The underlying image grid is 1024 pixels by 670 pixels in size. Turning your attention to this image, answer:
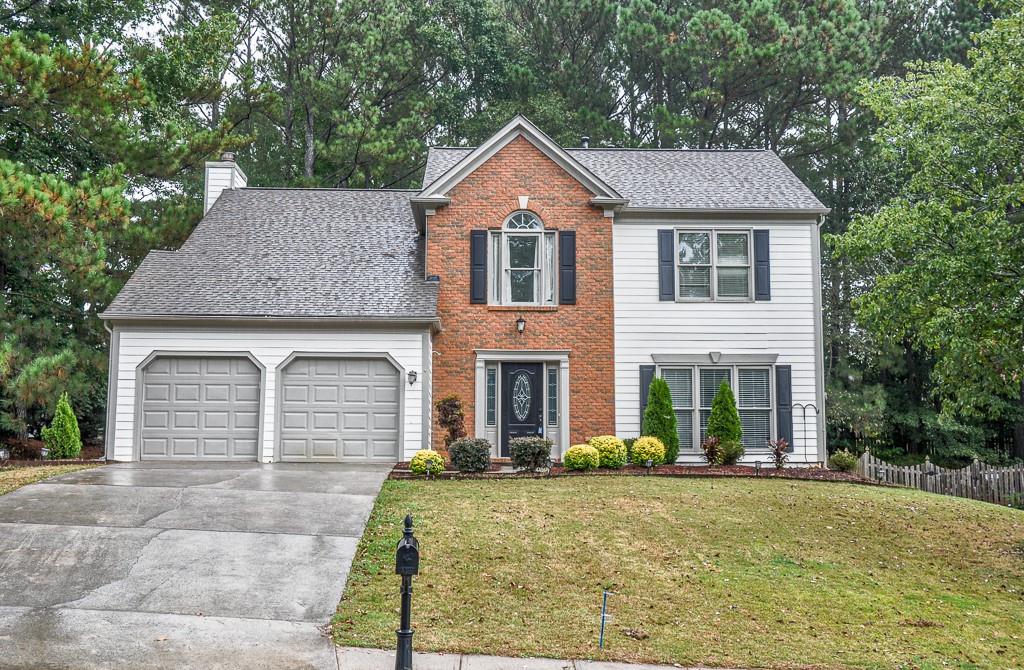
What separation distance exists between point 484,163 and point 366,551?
1029cm

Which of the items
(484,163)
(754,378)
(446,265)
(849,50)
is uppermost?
(849,50)

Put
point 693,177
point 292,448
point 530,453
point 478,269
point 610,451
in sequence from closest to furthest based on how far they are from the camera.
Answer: point 530,453 → point 610,451 → point 292,448 → point 478,269 → point 693,177

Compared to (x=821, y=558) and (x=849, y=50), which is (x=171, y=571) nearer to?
(x=821, y=558)

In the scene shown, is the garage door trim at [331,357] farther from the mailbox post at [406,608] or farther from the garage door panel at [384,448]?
the mailbox post at [406,608]

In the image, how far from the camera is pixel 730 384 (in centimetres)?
1803

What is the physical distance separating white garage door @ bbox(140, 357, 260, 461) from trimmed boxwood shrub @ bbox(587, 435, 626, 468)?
252 inches

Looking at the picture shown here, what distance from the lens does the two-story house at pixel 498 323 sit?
54.3ft

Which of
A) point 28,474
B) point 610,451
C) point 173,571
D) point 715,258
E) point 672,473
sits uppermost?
point 715,258

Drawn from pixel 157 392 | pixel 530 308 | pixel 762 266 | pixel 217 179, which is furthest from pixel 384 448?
pixel 217 179

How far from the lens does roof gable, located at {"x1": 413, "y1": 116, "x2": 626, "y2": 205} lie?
17.7m

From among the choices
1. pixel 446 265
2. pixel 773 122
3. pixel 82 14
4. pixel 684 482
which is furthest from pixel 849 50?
pixel 82 14

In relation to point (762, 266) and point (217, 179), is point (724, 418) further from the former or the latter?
point (217, 179)

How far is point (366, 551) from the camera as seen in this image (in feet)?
31.5

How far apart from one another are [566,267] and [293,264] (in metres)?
5.65
